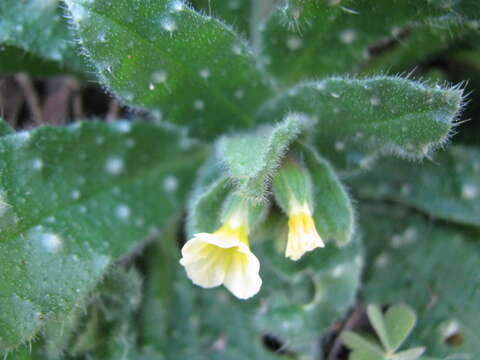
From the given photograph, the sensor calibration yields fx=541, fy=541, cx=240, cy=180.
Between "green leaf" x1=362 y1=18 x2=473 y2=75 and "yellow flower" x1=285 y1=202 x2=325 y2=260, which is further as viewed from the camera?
"green leaf" x1=362 y1=18 x2=473 y2=75

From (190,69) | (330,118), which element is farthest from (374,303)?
(190,69)

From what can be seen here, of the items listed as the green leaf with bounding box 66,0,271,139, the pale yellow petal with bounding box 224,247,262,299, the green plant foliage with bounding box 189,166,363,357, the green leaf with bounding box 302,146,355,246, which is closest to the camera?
the pale yellow petal with bounding box 224,247,262,299

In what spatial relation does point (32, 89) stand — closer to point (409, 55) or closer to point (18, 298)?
point (18, 298)

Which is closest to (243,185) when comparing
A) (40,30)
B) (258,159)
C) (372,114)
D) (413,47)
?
(258,159)

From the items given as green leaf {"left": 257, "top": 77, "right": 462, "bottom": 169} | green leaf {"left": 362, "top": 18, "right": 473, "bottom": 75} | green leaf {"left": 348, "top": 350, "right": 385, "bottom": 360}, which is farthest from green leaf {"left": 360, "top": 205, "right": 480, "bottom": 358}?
green leaf {"left": 362, "top": 18, "right": 473, "bottom": 75}

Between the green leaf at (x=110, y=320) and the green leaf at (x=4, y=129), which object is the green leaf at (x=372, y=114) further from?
the green leaf at (x=4, y=129)

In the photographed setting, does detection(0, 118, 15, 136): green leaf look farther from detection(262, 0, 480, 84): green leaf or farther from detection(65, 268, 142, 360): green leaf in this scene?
detection(262, 0, 480, 84): green leaf

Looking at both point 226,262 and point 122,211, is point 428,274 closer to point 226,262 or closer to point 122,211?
point 226,262
